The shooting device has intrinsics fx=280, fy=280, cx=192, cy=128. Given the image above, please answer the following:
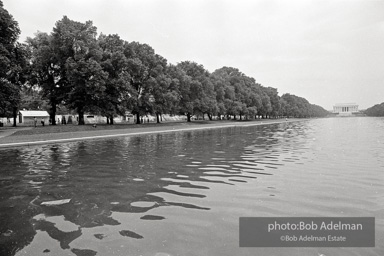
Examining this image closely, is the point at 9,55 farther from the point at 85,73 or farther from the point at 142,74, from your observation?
the point at 142,74

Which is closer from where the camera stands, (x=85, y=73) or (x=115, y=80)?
(x=85, y=73)

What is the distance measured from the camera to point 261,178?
10070 mm

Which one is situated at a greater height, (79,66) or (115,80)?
(79,66)

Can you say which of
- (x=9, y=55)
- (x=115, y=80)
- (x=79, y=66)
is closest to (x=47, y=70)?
(x=79, y=66)

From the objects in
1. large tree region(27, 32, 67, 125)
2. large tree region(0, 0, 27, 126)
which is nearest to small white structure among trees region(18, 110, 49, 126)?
large tree region(27, 32, 67, 125)

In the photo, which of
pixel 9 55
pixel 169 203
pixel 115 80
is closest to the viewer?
pixel 169 203

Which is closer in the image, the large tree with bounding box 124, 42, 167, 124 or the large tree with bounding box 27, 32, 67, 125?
the large tree with bounding box 27, 32, 67, 125

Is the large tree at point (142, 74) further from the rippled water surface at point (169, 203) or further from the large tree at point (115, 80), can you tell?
the rippled water surface at point (169, 203)

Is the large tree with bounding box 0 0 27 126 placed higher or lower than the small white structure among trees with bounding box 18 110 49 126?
higher

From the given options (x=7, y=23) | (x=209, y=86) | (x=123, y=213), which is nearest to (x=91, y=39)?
(x=7, y=23)

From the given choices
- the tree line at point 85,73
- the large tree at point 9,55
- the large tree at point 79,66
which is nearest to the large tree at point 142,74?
the tree line at point 85,73

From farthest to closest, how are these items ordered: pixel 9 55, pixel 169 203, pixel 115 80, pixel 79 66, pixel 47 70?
pixel 47 70
pixel 115 80
pixel 79 66
pixel 9 55
pixel 169 203

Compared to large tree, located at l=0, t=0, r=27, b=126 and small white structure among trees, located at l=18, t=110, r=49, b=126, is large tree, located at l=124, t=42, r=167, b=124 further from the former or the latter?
small white structure among trees, located at l=18, t=110, r=49, b=126

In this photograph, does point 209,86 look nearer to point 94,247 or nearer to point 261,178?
point 261,178
